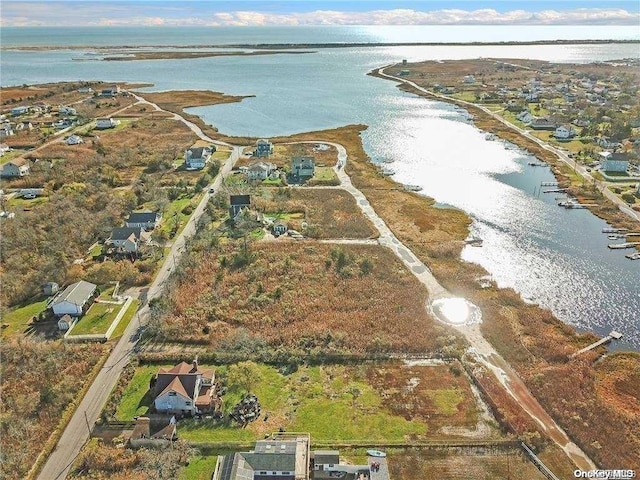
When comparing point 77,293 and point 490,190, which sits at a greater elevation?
point 490,190

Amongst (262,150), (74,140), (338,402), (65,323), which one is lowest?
(338,402)

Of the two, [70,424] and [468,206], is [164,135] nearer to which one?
[468,206]

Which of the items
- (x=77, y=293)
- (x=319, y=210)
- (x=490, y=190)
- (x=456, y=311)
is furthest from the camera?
(x=490, y=190)

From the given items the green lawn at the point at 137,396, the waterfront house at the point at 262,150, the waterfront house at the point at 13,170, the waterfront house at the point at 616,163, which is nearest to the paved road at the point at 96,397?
the green lawn at the point at 137,396

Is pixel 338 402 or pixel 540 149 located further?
pixel 540 149

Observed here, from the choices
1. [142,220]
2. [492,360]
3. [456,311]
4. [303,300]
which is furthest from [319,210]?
[492,360]

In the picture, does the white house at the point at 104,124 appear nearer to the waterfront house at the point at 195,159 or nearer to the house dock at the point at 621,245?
the waterfront house at the point at 195,159

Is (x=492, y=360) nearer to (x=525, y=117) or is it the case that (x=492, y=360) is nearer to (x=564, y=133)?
(x=564, y=133)

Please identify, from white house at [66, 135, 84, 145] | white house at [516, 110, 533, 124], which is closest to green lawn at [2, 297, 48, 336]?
white house at [66, 135, 84, 145]
